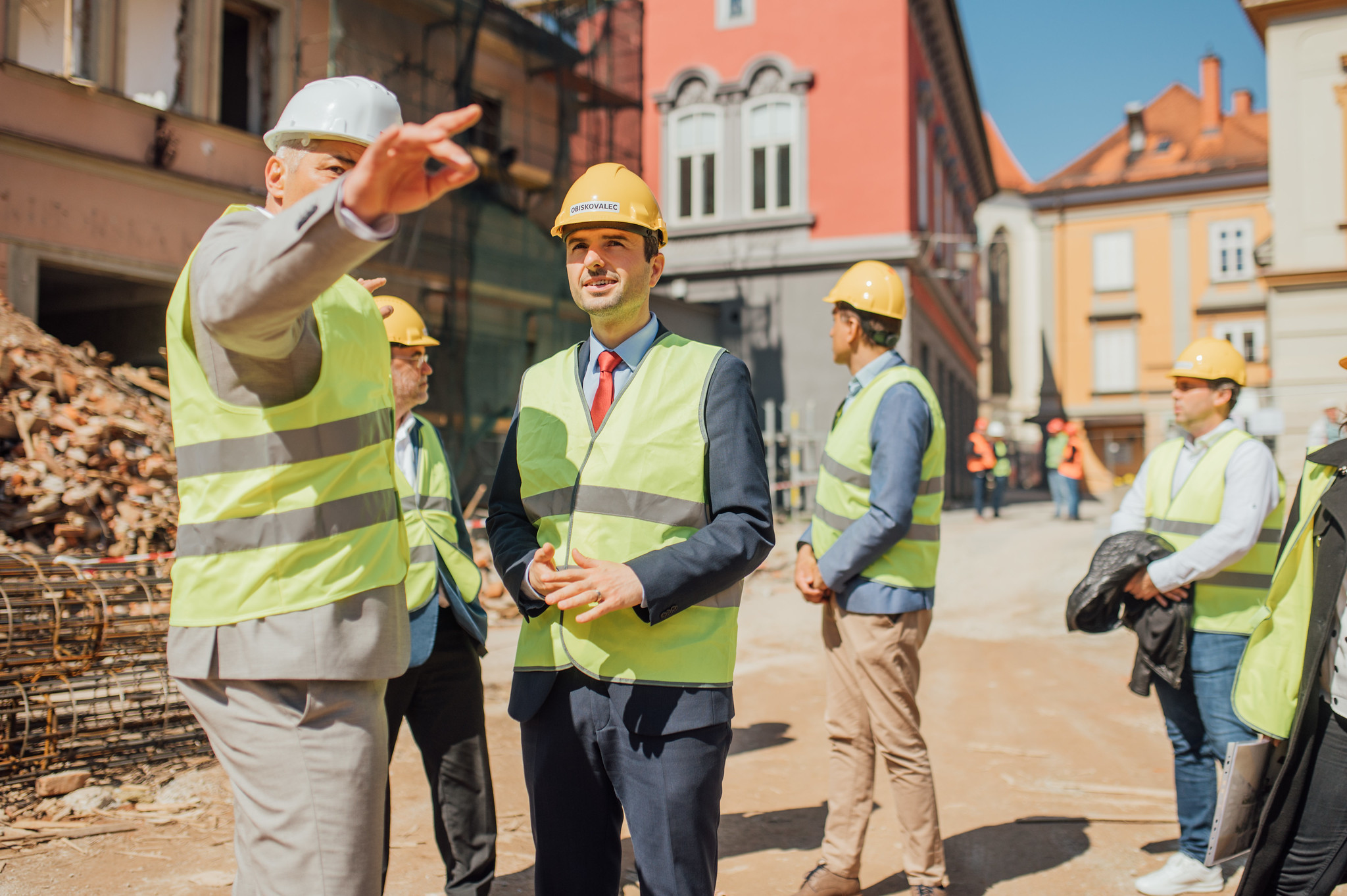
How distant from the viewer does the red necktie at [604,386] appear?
8.25 feet

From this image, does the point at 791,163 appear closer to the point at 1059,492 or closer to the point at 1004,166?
the point at 1059,492

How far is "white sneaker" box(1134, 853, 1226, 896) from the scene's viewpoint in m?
3.96

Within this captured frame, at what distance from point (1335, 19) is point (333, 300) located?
25.8 meters

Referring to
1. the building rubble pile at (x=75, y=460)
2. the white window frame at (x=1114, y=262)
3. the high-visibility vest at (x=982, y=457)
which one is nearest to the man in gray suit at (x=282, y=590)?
the building rubble pile at (x=75, y=460)

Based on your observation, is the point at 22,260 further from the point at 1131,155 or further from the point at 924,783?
the point at 1131,155

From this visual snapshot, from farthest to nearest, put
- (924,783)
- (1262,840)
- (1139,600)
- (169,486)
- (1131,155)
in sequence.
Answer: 1. (1131,155)
2. (169,486)
3. (1139,600)
4. (924,783)
5. (1262,840)

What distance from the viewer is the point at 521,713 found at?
239 cm

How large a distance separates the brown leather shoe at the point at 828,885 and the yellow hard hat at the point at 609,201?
253cm

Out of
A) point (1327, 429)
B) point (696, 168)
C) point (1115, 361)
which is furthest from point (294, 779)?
point (1115, 361)

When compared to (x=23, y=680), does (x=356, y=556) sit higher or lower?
higher

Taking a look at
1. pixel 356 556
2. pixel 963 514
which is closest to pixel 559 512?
pixel 356 556

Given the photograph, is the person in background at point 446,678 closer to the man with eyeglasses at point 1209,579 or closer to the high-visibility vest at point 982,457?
the man with eyeglasses at point 1209,579

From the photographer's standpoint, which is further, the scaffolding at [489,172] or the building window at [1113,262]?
the building window at [1113,262]

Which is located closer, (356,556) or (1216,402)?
(356,556)
